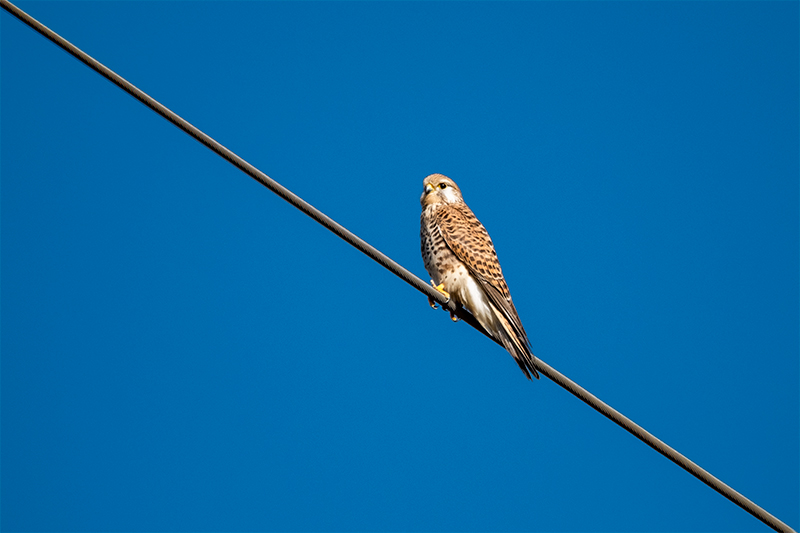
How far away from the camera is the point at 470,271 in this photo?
5.29 meters

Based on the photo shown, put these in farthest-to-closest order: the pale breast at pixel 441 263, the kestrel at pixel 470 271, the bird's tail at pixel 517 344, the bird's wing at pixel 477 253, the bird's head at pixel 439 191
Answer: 1. the bird's head at pixel 439 191
2. the pale breast at pixel 441 263
3. the bird's wing at pixel 477 253
4. the kestrel at pixel 470 271
5. the bird's tail at pixel 517 344

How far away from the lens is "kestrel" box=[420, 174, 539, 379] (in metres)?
4.69

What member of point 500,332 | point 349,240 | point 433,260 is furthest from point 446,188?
point 349,240

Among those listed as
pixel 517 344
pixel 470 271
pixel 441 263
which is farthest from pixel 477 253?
pixel 517 344

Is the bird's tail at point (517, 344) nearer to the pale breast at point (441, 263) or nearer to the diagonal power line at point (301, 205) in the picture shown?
the pale breast at point (441, 263)

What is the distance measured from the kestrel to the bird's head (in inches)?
1.0

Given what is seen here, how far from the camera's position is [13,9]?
349 centimetres

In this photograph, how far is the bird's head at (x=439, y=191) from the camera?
20.9 feet

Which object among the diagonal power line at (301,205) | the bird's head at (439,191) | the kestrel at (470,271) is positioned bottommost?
the diagonal power line at (301,205)

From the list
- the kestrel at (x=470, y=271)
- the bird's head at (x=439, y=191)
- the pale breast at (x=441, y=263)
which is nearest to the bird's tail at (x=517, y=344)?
the kestrel at (x=470, y=271)

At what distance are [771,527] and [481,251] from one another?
9.47 ft

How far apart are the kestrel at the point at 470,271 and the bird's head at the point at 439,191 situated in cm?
3

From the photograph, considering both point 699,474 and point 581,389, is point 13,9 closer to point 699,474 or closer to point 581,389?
point 581,389

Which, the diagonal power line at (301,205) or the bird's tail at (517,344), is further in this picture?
the bird's tail at (517,344)
